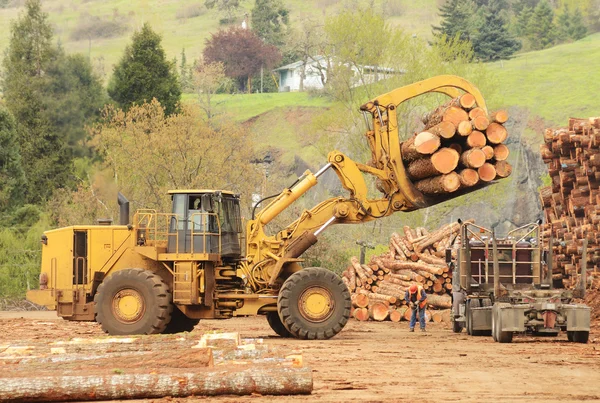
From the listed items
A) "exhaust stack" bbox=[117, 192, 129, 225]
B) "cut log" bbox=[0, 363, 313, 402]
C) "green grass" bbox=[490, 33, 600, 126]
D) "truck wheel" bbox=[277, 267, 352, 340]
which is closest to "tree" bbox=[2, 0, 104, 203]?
"exhaust stack" bbox=[117, 192, 129, 225]

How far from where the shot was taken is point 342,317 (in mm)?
25531

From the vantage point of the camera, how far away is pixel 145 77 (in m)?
63.9

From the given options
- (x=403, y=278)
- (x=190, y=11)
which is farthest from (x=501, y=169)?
(x=190, y=11)

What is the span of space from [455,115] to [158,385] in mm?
11478

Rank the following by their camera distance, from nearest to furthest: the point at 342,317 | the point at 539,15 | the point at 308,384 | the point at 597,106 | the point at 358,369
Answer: the point at 308,384 < the point at 358,369 < the point at 342,317 < the point at 597,106 < the point at 539,15

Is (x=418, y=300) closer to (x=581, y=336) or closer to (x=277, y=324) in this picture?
(x=277, y=324)

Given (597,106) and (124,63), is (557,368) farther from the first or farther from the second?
(597,106)

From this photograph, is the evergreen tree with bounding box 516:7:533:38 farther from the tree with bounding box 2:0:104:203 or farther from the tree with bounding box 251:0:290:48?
the tree with bounding box 2:0:104:203

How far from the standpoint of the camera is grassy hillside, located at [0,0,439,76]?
459 ft

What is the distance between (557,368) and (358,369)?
3.13 meters

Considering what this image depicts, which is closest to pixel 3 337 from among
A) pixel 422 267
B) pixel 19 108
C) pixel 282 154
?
pixel 422 267

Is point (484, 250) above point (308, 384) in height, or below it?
above

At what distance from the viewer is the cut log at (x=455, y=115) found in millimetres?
24047

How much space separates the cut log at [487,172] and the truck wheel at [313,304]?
3.92m
